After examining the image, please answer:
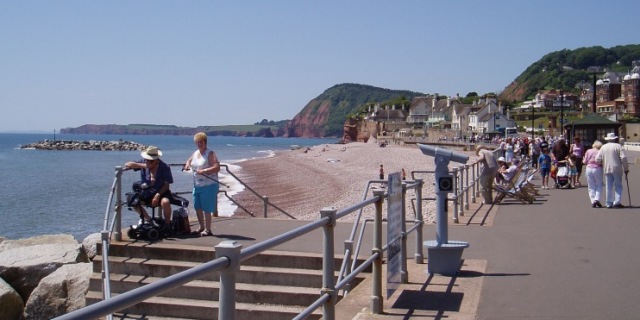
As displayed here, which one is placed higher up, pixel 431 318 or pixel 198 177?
pixel 198 177

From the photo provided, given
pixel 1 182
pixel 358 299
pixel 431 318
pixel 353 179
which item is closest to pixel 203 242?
pixel 358 299

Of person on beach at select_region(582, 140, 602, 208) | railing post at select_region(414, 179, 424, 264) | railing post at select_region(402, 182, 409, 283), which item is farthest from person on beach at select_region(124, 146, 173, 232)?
person on beach at select_region(582, 140, 602, 208)

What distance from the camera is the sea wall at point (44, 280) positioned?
1045 cm

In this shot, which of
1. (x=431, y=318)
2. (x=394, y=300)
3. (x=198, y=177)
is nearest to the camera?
(x=431, y=318)

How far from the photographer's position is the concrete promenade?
22.4 feet

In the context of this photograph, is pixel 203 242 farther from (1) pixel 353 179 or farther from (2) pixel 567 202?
(1) pixel 353 179

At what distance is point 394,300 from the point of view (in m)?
7.22

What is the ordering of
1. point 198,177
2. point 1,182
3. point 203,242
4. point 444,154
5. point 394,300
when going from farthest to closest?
point 1,182
point 198,177
point 203,242
point 444,154
point 394,300

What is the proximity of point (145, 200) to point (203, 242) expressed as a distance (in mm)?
1134

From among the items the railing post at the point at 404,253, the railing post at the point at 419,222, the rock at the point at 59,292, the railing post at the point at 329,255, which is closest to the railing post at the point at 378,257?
the railing post at the point at 404,253

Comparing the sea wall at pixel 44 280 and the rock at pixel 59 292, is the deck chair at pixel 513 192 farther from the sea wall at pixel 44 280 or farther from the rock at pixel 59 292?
the rock at pixel 59 292

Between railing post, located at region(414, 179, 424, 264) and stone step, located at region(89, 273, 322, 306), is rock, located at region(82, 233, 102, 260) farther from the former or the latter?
railing post, located at region(414, 179, 424, 264)

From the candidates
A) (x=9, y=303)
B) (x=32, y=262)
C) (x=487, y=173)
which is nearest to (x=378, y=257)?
(x=9, y=303)

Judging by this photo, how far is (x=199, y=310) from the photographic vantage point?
8648 millimetres
